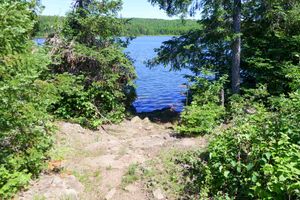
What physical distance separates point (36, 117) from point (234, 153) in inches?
144

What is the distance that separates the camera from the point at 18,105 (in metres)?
6.22

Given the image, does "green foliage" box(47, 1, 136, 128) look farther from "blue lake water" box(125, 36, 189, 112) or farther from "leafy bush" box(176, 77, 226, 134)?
"blue lake water" box(125, 36, 189, 112)

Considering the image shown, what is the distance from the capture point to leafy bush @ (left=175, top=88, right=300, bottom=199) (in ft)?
14.9

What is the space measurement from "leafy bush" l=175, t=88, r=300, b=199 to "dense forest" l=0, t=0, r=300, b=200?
0.02 m

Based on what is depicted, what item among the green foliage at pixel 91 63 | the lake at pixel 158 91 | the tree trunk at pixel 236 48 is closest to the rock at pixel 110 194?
the green foliage at pixel 91 63

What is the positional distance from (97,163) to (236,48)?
21.9 ft

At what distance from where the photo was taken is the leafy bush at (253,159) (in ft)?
14.9

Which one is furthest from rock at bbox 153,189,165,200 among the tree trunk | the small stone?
the tree trunk

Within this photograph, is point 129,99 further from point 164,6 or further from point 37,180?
point 37,180

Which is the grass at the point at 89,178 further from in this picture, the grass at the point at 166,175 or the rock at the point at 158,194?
the rock at the point at 158,194

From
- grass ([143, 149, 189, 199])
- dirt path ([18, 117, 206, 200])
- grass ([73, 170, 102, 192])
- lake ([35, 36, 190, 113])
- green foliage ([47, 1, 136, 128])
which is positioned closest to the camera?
grass ([143, 149, 189, 199])

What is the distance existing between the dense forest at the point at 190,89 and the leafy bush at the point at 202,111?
0.03 m

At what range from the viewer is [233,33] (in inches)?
452

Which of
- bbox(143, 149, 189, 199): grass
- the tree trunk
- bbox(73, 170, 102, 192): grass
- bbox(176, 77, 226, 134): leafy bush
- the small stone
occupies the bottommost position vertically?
bbox(73, 170, 102, 192): grass
